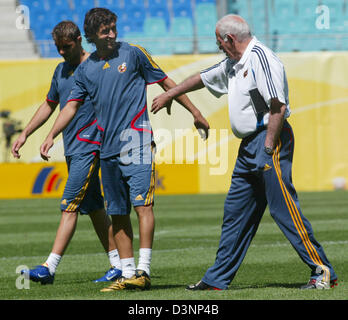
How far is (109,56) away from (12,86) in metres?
15.8

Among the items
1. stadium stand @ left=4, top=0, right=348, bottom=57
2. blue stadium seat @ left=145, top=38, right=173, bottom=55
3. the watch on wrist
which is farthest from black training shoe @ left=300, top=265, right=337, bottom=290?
blue stadium seat @ left=145, top=38, right=173, bottom=55

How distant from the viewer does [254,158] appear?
5.70 meters

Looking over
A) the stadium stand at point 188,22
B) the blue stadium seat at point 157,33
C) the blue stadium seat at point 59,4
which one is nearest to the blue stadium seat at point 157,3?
the stadium stand at point 188,22

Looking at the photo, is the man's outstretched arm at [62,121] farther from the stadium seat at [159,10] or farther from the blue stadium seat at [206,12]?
the stadium seat at [159,10]

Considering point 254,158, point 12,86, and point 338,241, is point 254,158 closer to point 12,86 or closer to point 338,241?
point 338,241

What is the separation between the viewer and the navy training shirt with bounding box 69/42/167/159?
6.07 metres

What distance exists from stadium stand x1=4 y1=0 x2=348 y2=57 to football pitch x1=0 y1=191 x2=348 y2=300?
25.2 ft

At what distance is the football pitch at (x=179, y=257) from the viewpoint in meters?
5.77

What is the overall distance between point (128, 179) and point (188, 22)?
67.1 feet

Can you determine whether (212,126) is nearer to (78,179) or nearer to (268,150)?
(78,179)

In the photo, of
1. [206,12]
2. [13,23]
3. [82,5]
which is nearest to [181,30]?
[206,12]

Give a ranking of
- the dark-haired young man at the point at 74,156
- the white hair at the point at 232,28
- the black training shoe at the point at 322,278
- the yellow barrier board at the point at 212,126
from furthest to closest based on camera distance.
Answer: the yellow barrier board at the point at 212,126, the dark-haired young man at the point at 74,156, the black training shoe at the point at 322,278, the white hair at the point at 232,28

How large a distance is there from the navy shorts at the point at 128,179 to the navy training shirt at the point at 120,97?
0.07 metres

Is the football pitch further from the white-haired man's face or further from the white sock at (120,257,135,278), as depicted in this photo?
the white-haired man's face
